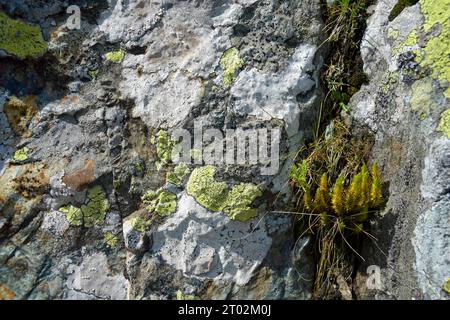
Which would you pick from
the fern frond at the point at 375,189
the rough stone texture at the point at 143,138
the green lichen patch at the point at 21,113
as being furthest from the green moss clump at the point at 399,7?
the green lichen patch at the point at 21,113

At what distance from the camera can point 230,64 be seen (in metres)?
3.05

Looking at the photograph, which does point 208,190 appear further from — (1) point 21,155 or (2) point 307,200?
(1) point 21,155

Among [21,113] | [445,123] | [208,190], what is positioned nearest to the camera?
[445,123]

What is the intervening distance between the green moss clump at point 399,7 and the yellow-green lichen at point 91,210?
6.95 feet

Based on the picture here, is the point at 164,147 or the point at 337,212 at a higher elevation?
the point at 164,147

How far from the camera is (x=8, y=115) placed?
3.11m

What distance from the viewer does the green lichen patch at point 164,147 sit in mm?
2949

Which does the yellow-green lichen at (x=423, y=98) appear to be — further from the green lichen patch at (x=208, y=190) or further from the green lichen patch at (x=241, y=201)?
the green lichen patch at (x=208, y=190)

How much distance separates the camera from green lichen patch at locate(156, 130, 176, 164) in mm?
2949

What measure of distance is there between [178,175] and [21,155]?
3.36ft

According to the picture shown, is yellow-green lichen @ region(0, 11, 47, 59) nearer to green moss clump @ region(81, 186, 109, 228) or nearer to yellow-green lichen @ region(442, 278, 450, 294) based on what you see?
green moss clump @ region(81, 186, 109, 228)

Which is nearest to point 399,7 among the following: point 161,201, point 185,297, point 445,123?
point 445,123

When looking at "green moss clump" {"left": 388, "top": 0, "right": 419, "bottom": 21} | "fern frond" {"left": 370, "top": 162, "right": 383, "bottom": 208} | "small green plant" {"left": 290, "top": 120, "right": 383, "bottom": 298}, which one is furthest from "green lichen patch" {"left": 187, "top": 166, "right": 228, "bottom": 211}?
"green moss clump" {"left": 388, "top": 0, "right": 419, "bottom": 21}

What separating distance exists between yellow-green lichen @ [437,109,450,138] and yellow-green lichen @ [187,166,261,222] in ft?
3.48
